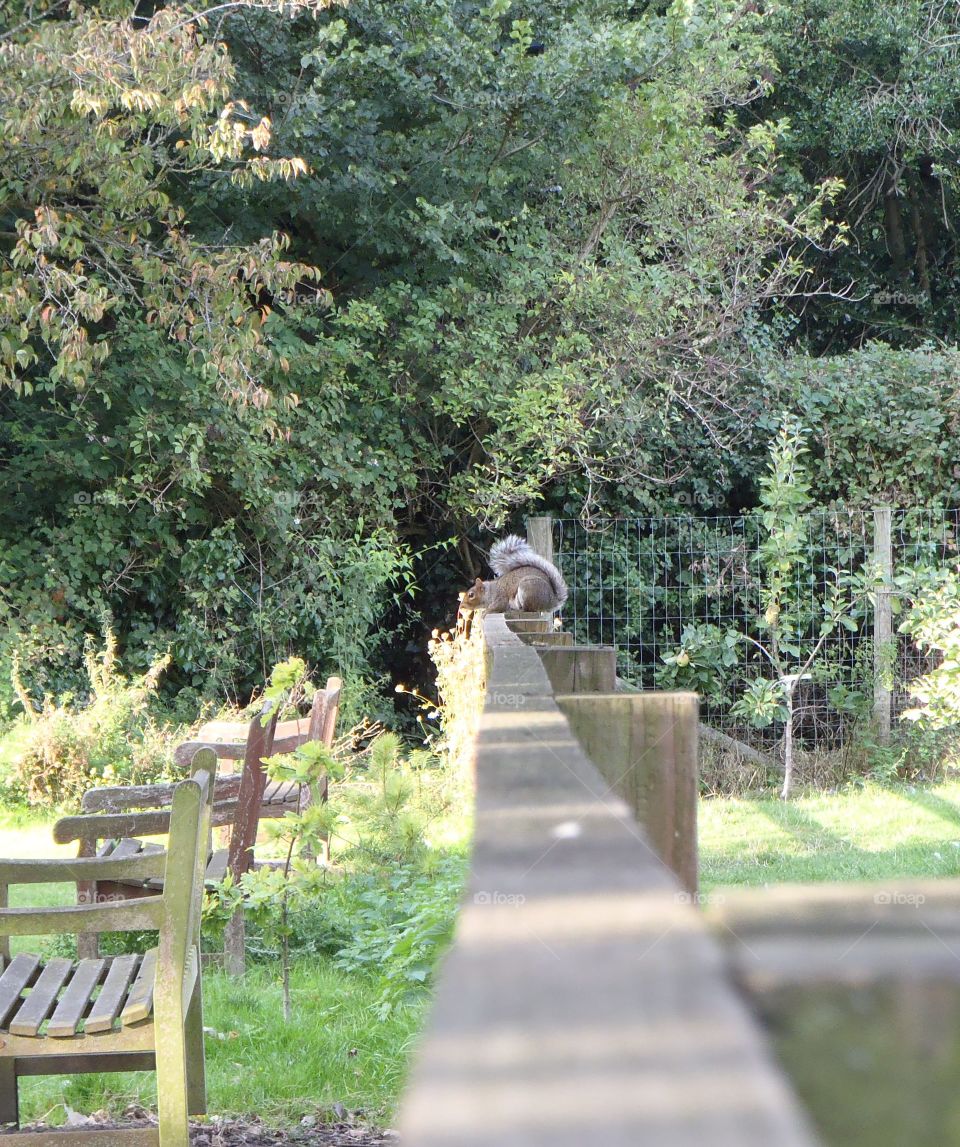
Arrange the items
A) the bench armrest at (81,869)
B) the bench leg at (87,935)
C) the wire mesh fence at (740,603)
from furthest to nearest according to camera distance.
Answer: the wire mesh fence at (740,603) → the bench leg at (87,935) → the bench armrest at (81,869)

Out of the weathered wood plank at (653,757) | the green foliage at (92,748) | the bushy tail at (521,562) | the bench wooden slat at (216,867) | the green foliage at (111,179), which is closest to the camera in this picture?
the weathered wood plank at (653,757)

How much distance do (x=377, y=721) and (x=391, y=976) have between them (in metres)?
5.35

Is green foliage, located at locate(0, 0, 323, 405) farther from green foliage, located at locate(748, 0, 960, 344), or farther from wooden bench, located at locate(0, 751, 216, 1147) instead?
green foliage, located at locate(748, 0, 960, 344)

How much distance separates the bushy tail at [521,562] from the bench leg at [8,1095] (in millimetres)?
4065

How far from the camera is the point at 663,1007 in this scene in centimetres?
41

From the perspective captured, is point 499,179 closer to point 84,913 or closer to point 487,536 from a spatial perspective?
point 487,536

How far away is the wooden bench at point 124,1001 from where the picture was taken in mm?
2512

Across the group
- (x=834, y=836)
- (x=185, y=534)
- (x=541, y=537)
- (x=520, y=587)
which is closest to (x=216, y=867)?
(x=520, y=587)

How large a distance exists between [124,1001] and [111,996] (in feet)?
0.11

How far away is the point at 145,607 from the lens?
9.38 meters

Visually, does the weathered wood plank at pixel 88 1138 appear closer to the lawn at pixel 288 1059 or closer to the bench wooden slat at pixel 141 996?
the bench wooden slat at pixel 141 996

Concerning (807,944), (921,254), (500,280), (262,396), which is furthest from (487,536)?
(807,944)

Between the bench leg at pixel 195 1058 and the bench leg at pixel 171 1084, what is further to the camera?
the bench leg at pixel 195 1058

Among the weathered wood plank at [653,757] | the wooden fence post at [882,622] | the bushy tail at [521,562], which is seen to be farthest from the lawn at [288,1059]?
the wooden fence post at [882,622]
